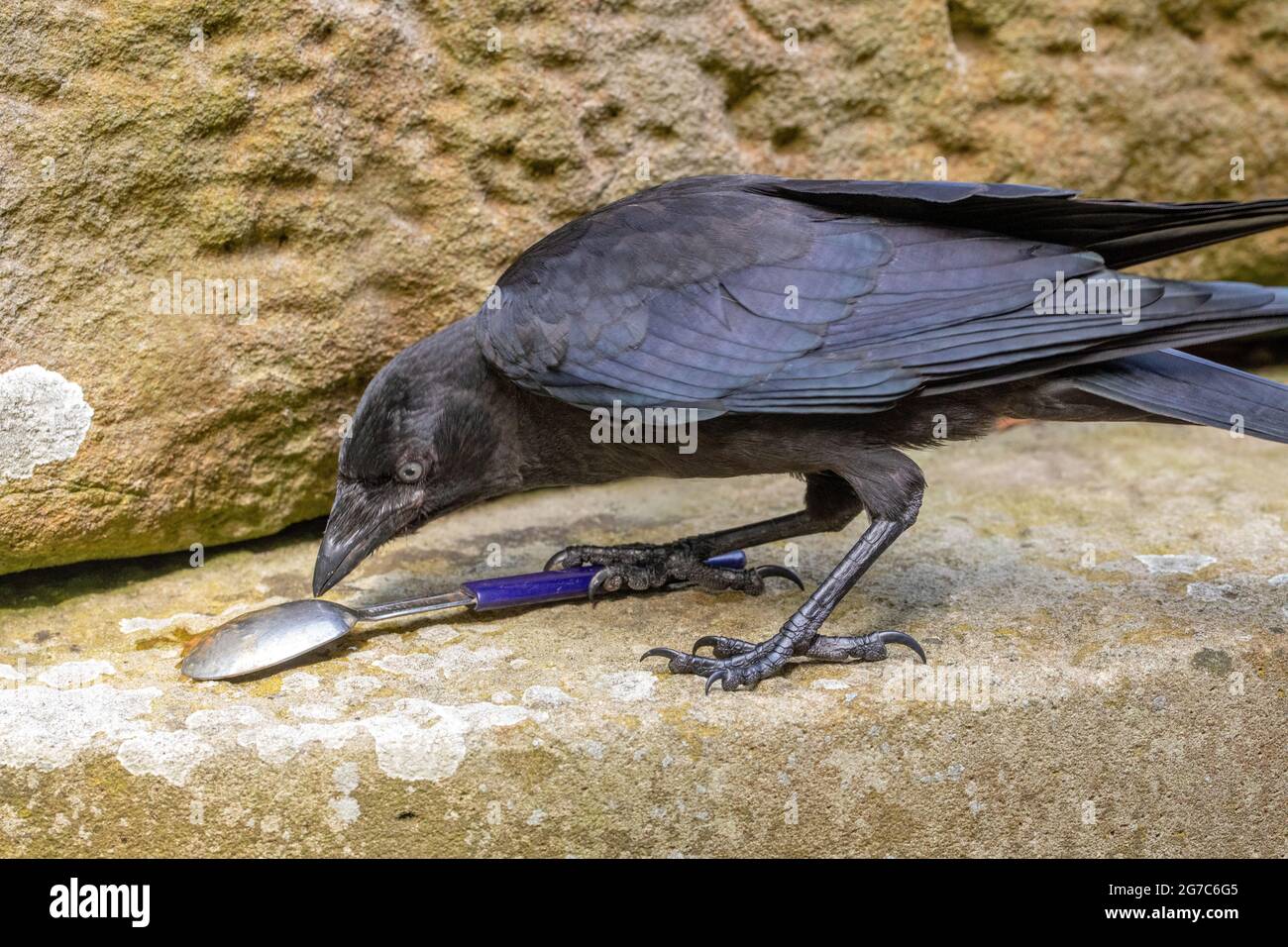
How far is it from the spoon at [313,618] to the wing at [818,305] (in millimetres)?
563

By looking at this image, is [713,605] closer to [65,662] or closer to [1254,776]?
[1254,776]

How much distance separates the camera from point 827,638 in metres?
3.25

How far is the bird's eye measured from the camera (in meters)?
3.35

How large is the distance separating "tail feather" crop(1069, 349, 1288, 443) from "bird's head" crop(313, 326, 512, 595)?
147 centimetres

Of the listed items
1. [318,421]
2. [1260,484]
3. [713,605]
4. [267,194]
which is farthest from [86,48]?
[1260,484]

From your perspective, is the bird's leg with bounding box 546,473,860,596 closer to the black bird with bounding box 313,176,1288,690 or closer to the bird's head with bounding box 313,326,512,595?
the black bird with bounding box 313,176,1288,690

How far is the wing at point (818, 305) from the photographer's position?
3023mm

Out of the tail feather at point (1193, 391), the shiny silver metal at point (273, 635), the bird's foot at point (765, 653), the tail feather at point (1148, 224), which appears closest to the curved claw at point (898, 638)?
the bird's foot at point (765, 653)

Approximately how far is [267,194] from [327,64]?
1.27 feet

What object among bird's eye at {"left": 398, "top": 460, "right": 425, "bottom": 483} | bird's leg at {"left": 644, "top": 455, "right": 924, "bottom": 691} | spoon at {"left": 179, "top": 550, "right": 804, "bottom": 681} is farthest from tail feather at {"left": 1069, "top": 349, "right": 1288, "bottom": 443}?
bird's eye at {"left": 398, "top": 460, "right": 425, "bottom": 483}

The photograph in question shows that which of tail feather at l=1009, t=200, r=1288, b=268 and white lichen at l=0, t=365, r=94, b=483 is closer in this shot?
tail feather at l=1009, t=200, r=1288, b=268

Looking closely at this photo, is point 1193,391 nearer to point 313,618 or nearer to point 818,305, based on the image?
point 818,305

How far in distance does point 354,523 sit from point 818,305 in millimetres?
1285

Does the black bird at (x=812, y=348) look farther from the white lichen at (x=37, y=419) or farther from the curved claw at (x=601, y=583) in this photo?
the white lichen at (x=37, y=419)
